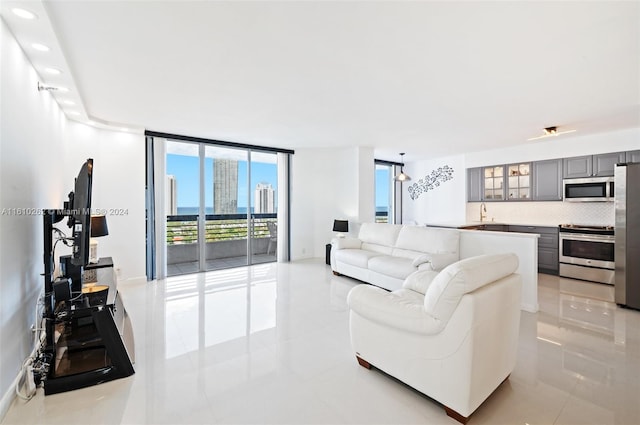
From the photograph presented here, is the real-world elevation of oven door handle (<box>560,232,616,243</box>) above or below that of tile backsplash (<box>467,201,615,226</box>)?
below

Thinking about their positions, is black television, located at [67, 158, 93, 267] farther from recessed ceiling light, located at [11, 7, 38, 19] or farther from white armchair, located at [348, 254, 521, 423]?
white armchair, located at [348, 254, 521, 423]

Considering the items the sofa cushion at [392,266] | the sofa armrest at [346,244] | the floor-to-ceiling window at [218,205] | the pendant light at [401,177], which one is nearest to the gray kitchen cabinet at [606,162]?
the pendant light at [401,177]

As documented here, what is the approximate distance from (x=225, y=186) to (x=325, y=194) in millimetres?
2291

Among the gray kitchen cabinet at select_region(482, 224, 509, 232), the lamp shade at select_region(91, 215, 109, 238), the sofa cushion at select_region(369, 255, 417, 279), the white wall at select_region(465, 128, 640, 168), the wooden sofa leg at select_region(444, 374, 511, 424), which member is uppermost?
the white wall at select_region(465, 128, 640, 168)

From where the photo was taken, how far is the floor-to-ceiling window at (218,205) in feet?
17.6

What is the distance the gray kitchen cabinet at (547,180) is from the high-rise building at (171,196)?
698cm

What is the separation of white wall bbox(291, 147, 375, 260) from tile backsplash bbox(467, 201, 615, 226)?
276cm

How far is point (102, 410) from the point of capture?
1.91 meters

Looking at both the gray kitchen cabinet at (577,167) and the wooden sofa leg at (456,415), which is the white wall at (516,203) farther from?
the wooden sofa leg at (456,415)

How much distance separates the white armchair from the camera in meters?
1.71

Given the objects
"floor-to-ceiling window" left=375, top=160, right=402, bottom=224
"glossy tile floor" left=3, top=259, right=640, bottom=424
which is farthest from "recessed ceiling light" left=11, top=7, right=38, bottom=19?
"floor-to-ceiling window" left=375, top=160, right=402, bottom=224

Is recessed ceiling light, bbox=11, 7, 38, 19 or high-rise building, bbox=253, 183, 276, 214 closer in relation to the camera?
recessed ceiling light, bbox=11, 7, 38, 19

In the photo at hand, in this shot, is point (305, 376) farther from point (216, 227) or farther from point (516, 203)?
point (516, 203)

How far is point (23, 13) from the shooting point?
6.07 ft
